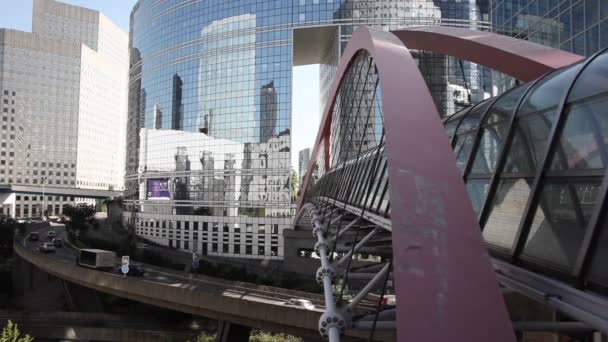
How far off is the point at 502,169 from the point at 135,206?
273 feet

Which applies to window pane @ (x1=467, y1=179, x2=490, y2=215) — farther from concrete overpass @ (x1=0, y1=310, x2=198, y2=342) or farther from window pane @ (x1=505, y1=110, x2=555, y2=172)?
concrete overpass @ (x1=0, y1=310, x2=198, y2=342)

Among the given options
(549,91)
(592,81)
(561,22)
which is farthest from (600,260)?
(561,22)

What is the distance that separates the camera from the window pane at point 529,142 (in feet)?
16.6

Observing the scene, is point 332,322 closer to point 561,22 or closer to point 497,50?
point 497,50

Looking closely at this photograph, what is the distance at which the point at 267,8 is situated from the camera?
67312 millimetres

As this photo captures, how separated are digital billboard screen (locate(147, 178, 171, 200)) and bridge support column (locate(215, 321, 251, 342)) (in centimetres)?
4846

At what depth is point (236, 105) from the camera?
2630 inches

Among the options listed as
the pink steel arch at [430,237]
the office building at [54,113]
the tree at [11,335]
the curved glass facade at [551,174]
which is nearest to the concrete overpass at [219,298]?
the tree at [11,335]

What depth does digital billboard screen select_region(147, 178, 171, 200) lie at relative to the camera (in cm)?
7388

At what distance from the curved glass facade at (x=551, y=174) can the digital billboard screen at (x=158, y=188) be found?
71625 millimetres

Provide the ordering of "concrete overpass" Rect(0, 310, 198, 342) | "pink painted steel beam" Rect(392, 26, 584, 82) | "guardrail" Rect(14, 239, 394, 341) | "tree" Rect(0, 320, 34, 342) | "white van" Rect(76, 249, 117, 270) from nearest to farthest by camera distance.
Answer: "pink painted steel beam" Rect(392, 26, 584, 82), "tree" Rect(0, 320, 34, 342), "guardrail" Rect(14, 239, 394, 341), "concrete overpass" Rect(0, 310, 198, 342), "white van" Rect(76, 249, 117, 270)

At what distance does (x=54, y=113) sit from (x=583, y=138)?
149679 mm

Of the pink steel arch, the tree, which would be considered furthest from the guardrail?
the pink steel arch

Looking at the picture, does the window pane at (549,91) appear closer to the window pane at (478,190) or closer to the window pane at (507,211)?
the window pane at (507,211)
